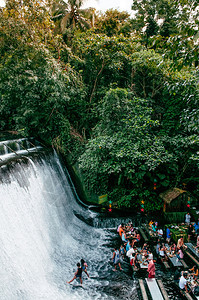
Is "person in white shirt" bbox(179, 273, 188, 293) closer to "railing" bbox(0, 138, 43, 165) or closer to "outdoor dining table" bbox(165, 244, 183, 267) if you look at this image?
"outdoor dining table" bbox(165, 244, 183, 267)

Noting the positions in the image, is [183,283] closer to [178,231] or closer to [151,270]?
[151,270]

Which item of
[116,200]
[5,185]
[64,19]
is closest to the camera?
[5,185]

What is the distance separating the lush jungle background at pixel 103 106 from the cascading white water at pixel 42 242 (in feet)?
9.07

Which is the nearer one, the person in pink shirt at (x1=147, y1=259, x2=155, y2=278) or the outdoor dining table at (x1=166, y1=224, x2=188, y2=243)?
the person in pink shirt at (x1=147, y1=259, x2=155, y2=278)

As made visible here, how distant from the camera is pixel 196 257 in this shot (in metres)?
7.76

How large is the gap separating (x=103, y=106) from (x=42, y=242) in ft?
25.2

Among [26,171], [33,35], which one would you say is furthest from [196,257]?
[33,35]

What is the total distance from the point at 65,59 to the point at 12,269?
1278cm

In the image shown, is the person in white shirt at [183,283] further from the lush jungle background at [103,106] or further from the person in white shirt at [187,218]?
the lush jungle background at [103,106]

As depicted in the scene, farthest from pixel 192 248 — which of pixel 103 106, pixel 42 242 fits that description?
pixel 103 106

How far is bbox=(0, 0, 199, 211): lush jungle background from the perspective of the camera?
10758 mm

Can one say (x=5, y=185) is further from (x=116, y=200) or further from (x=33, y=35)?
(x=33, y=35)

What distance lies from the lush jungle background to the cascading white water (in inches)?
109

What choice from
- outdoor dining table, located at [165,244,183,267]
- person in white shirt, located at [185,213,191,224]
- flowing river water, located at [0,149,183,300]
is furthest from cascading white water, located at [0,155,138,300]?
person in white shirt, located at [185,213,191,224]
